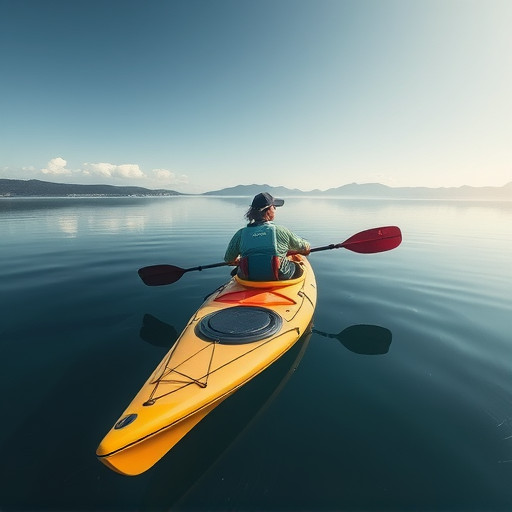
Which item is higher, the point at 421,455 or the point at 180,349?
the point at 180,349

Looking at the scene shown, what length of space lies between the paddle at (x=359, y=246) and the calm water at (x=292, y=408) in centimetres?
61

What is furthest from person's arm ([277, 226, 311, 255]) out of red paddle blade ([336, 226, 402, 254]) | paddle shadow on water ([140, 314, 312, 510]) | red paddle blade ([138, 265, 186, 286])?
red paddle blade ([138, 265, 186, 286])

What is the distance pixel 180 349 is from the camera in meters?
4.14

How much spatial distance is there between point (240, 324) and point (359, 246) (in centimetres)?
544

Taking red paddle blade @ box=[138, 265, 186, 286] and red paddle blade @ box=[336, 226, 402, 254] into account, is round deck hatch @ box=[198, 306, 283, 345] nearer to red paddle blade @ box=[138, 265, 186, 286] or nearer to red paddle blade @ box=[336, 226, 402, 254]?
red paddle blade @ box=[138, 265, 186, 286]

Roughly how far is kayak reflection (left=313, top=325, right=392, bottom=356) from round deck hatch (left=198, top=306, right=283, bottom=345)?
74.0 inches

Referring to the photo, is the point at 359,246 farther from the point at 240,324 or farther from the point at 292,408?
the point at 292,408

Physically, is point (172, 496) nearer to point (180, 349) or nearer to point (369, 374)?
point (180, 349)

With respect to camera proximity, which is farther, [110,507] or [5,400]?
[5,400]

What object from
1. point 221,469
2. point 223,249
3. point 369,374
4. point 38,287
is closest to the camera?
point 221,469

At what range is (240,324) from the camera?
468 cm

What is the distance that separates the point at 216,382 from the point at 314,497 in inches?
61.0

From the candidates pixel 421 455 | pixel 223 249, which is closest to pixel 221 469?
pixel 421 455

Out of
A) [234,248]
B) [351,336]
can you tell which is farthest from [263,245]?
[351,336]
